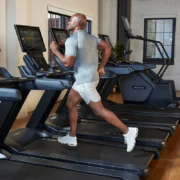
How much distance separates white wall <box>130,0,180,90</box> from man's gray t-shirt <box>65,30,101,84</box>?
22.7 ft

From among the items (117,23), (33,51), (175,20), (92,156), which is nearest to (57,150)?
(92,156)

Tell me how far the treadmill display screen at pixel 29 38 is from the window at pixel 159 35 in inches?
257

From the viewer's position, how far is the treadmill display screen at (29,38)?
3.51m

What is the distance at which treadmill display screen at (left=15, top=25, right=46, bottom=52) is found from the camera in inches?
138

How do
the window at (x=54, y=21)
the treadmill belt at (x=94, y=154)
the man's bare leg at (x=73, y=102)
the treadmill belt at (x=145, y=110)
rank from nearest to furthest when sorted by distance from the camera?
the treadmill belt at (x=94, y=154), the man's bare leg at (x=73, y=102), the treadmill belt at (x=145, y=110), the window at (x=54, y=21)

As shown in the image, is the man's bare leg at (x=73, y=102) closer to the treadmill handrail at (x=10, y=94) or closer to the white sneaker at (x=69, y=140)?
the white sneaker at (x=69, y=140)

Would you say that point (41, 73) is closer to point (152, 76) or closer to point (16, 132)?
point (16, 132)

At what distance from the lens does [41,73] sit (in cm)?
339

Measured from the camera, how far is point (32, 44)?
145 inches

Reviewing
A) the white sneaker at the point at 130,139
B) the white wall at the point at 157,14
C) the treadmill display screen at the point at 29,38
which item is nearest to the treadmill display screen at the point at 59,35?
the treadmill display screen at the point at 29,38

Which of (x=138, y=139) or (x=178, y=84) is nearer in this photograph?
(x=138, y=139)

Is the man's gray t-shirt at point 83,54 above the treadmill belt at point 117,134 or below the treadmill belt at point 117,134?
above

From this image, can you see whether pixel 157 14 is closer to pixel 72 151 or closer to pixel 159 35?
pixel 159 35

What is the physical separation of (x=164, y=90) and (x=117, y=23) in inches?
161
